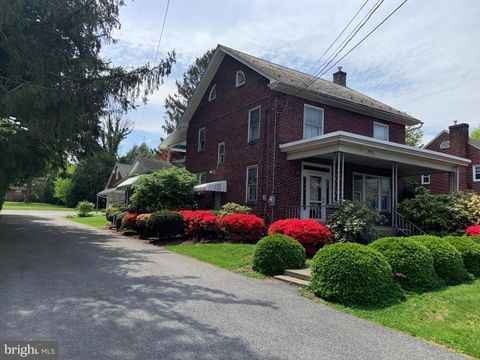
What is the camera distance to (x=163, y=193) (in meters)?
19.1

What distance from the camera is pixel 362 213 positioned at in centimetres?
1214

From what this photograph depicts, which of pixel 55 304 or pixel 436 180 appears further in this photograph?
pixel 436 180

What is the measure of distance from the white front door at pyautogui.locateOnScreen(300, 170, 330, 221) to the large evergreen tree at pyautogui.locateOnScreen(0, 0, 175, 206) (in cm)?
712

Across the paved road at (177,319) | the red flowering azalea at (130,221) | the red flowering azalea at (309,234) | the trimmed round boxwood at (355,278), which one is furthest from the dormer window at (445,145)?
the paved road at (177,319)

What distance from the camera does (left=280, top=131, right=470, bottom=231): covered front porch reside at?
13.9m

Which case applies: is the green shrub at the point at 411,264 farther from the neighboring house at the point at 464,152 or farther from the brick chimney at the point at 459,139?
the brick chimney at the point at 459,139

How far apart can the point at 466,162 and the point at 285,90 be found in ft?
28.6

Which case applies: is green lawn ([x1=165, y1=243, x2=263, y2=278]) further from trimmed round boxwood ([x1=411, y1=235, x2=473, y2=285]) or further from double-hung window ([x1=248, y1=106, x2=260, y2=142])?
double-hung window ([x1=248, y1=106, x2=260, y2=142])

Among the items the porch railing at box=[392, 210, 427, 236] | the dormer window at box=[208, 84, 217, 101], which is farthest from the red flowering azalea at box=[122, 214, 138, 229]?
the porch railing at box=[392, 210, 427, 236]

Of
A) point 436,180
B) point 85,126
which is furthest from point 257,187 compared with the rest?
point 436,180

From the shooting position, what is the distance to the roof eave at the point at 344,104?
1630cm

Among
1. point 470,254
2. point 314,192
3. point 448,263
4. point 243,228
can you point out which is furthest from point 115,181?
point 448,263

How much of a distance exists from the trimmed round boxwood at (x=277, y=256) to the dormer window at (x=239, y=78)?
11.2 m

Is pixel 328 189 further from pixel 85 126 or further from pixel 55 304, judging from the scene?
pixel 55 304
